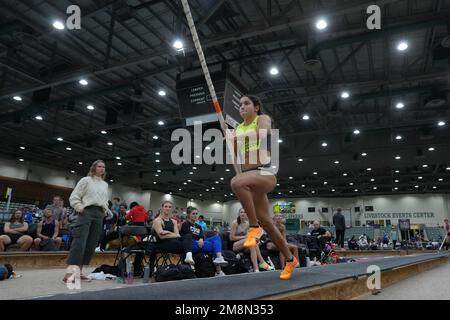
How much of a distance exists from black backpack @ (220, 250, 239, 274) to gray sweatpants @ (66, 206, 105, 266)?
2.53 meters

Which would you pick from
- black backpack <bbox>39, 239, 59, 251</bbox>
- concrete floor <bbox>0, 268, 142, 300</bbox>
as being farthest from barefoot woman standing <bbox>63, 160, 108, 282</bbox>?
black backpack <bbox>39, 239, 59, 251</bbox>

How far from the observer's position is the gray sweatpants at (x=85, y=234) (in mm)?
3707

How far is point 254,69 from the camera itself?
1188 centimetres

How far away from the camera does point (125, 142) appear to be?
2144cm

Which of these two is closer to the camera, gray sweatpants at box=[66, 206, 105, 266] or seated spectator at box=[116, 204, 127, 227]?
gray sweatpants at box=[66, 206, 105, 266]

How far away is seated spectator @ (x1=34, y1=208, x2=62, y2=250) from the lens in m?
7.59

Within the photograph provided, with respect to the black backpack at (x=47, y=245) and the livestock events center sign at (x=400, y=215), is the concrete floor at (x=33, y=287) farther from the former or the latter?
the livestock events center sign at (x=400, y=215)

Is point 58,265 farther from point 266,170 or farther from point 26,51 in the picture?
point 26,51

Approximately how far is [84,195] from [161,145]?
51.7 ft

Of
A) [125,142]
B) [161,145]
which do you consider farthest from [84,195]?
Answer: [125,142]

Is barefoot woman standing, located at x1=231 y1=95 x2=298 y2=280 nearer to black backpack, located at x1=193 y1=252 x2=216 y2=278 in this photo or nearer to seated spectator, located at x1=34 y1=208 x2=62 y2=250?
black backpack, located at x1=193 y1=252 x2=216 y2=278

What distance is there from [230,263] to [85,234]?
2.80 metres

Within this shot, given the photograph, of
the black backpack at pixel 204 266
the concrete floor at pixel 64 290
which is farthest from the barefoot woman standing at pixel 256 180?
the black backpack at pixel 204 266

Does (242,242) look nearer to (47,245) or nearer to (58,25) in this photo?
(47,245)
